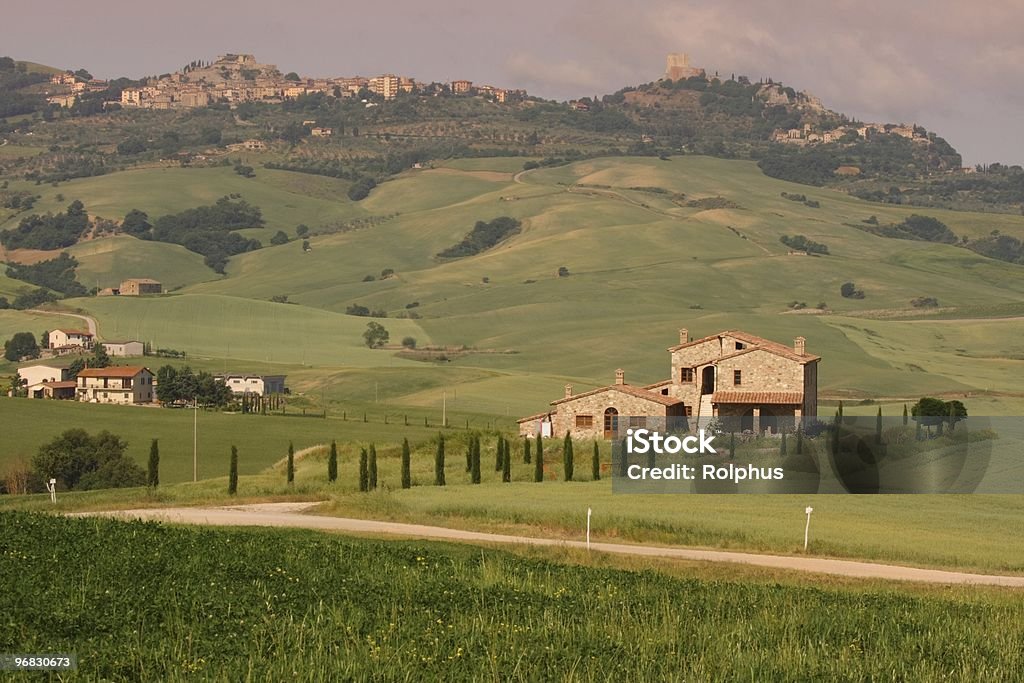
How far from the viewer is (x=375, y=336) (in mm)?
190125

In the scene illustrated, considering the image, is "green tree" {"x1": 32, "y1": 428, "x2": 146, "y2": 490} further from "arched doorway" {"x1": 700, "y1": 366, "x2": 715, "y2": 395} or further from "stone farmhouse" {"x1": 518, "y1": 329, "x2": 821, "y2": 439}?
"arched doorway" {"x1": 700, "y1": 366, "x2": 715, "y2": 395}

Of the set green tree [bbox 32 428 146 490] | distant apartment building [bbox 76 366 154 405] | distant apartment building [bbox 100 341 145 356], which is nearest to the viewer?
green tree [bbox 32 428 146 490]

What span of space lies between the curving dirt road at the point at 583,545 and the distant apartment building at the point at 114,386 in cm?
7918

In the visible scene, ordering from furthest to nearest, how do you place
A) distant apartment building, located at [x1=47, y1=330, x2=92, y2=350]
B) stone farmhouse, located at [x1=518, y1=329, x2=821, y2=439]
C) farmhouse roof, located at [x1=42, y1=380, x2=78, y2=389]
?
distant apartment building, located at [x1=47, y1=330, x2=92, y2=350] → farmhouse roof, located at [x1=42, y1=380, x2=78, y2=389] → stone farmhouse, located at [x1=518, y1=329, x2=821, y2=439]

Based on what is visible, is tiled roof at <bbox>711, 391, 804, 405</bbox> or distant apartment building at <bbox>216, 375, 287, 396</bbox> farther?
distant apartment building at <bbox>216, 375, 287, 396</bbox>

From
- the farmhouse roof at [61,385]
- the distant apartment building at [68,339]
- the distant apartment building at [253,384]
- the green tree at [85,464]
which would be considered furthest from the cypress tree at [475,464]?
the distant apartment building at [68,339]

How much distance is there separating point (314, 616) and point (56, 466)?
213 ft

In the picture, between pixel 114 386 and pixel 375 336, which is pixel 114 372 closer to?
pixel 114 386

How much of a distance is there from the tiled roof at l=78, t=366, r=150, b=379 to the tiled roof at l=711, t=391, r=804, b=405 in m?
67.2

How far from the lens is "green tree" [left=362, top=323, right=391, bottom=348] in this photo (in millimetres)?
188000

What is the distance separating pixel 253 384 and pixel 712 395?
70.0 m

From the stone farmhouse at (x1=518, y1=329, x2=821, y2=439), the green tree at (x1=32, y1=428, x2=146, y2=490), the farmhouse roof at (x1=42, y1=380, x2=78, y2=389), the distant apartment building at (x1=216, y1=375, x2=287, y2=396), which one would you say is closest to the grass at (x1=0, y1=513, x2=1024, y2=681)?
the stone farmhouse at (x1=518, y1=329, x2=821, y2=439)

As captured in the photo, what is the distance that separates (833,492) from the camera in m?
54.8

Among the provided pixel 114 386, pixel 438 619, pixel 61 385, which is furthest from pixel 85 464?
pixel 438 619
